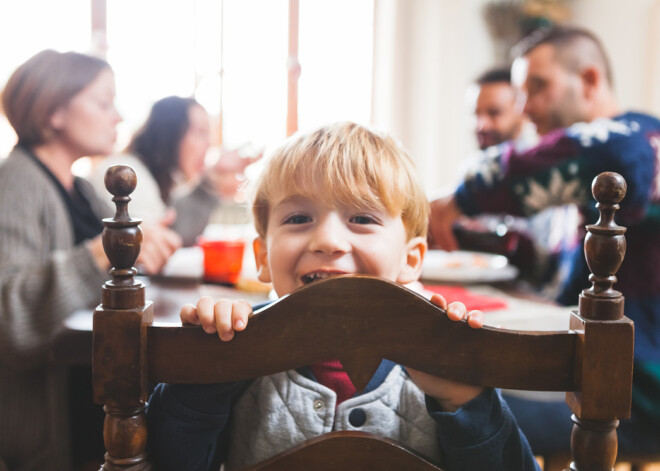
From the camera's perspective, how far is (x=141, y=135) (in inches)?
95.2

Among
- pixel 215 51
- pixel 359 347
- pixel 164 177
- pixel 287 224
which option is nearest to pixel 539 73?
pixel 287 224

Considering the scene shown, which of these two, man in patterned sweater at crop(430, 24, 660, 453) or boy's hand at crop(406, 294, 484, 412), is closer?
boy's hand at crop(406, 294, 484, 412)

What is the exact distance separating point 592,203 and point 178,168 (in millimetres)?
1714

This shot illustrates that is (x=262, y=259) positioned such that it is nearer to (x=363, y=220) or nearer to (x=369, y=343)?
(x=363, y=220)

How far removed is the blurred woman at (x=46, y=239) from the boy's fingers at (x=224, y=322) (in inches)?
30.5

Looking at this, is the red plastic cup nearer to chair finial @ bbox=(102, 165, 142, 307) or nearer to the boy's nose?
the boy's nose

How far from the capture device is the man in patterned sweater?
1182 millimetres

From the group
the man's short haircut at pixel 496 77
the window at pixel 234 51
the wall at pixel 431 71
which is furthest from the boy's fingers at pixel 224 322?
the wall at pixel 431 71

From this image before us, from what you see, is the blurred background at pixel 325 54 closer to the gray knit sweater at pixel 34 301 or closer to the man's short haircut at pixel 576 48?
the man's short haircut at pixel 576 48

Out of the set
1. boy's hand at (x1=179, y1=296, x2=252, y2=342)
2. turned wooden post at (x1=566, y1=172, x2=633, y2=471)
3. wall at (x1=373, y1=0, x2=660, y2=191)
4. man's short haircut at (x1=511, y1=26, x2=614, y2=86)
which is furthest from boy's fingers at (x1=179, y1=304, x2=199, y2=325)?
wall at (x1=373, y1=0, x2=660, y2=191)

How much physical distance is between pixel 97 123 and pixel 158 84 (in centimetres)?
231

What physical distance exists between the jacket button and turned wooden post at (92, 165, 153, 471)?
10.0 inches

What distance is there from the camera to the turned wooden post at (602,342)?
1.64 ft

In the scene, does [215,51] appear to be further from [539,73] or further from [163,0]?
[539,73]
